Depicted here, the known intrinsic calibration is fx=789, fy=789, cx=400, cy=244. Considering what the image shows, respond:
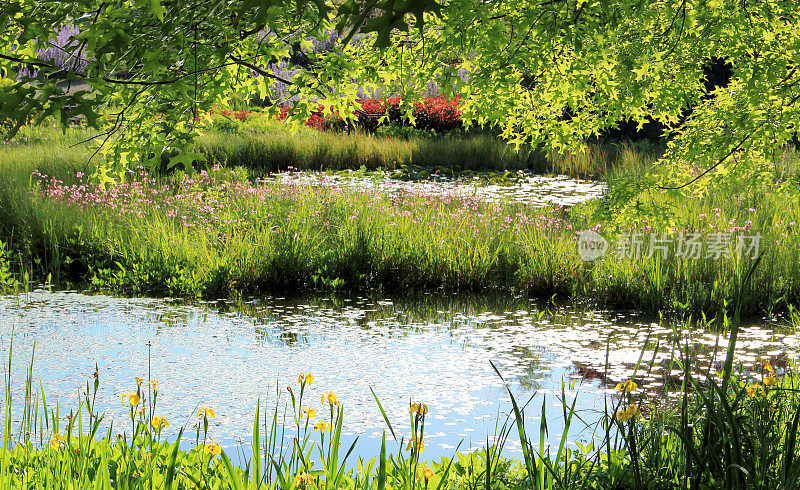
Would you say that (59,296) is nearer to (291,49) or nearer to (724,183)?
(291,49)

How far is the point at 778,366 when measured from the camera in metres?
4.82

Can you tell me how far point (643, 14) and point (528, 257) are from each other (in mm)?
3373

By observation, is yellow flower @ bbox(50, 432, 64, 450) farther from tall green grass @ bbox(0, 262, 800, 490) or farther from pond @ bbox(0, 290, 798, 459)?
pond @ bbox(0, 290, 798, 459)

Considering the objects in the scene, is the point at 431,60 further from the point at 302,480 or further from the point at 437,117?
the point at 437,117

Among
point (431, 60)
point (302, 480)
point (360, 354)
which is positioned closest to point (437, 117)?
point (360, 354)

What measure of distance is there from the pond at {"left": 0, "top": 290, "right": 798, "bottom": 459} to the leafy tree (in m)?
1.30

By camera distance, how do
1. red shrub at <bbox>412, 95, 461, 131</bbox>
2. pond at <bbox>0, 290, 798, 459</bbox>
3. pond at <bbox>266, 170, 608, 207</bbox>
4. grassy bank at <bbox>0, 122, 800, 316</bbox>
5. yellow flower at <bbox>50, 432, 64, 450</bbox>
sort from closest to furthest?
yellow flower at <bbox>50, 432, 64, 450</bbox> → pond at <bbox>0, 290, 798, 459</bbox> → grassy bank at <bbox>0, 122, 800, 316</bbox> → pond at <bbox>266, 170, 608, 207</bbox> → red shrub at <bbox>412, 95, 461, 131</bbox>

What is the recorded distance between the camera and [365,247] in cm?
746

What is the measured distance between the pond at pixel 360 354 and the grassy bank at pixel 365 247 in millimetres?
430

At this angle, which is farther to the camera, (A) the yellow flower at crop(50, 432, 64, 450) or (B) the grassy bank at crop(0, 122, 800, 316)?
(B) the grassy bank at crop(0, 122, 800, 316)

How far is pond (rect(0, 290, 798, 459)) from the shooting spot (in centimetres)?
402

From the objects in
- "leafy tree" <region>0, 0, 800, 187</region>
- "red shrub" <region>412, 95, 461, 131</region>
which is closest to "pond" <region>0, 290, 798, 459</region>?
"leafy tree" <region>0, 0, 800, 187</region>

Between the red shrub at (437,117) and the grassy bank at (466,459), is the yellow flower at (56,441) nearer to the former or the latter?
the grassy bank at (466,459)

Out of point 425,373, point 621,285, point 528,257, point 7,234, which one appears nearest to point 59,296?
point 7,234
